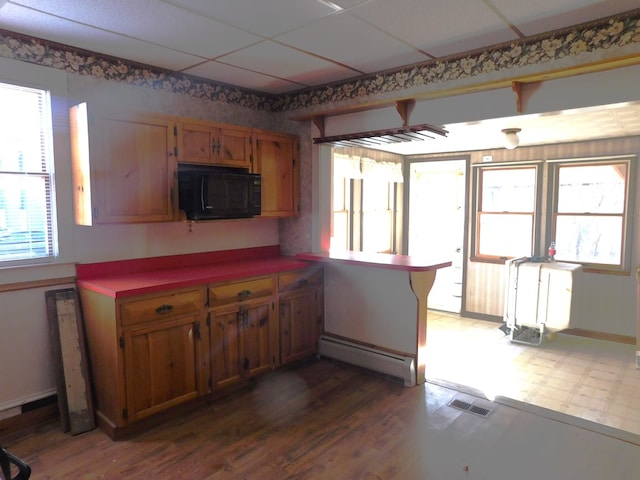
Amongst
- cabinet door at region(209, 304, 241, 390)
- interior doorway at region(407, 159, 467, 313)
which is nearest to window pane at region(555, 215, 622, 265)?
interior doorway at region(407, 159, 467, 313)

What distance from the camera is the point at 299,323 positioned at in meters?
3.69

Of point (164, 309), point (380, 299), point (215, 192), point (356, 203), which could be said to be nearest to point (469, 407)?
point (380, 299)

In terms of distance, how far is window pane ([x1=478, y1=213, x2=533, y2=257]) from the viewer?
5214 millimetres

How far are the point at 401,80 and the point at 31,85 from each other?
2.45 metres

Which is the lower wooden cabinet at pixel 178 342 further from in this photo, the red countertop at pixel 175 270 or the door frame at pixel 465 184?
the door frame at pixel 465 184

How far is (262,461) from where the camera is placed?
93.7 inches

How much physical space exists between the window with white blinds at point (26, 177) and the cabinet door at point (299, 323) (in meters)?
1.73

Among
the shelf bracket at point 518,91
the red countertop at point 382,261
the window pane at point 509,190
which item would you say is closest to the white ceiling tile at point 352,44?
the shelf bracket at point 518,91

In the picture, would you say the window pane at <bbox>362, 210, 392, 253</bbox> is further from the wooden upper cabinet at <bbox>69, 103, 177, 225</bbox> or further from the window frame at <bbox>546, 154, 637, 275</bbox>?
the wooden upper cabinet at <bbox>69, 103, 177, 225</bbox>

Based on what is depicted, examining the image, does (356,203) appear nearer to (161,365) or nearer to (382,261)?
(382,261)

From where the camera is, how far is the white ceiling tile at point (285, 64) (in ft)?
9.27

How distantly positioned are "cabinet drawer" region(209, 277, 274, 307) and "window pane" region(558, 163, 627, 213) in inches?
141

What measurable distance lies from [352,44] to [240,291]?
1840 mm

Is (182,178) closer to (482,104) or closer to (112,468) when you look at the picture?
(112,468)
